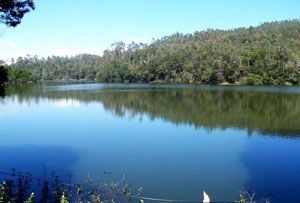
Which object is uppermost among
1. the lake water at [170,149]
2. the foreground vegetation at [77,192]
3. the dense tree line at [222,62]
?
the dense tree line at [222,62]

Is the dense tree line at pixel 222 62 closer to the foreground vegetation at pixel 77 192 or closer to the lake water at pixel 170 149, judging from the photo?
the lake water at pixel 170 149

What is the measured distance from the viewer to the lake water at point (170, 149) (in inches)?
737

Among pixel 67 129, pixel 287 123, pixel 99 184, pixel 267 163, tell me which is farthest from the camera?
pixel 287 123

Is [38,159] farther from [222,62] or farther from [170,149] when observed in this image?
[222,62]

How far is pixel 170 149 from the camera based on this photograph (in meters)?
26.6

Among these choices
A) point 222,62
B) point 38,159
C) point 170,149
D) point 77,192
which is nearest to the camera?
point 77,192

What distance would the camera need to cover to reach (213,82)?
12612cm

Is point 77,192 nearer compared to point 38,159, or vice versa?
point 77,192

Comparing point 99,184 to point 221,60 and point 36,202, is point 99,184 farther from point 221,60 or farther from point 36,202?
point 221,60

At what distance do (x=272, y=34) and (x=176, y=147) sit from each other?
132826mm

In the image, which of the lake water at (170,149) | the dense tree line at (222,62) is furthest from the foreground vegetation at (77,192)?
the dense tree line at (222,62)

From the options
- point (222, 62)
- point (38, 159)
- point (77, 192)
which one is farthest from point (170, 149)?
point (222, 62)

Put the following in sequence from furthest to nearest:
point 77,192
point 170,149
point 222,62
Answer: point 222,62 → point 170,149 → point 77,192

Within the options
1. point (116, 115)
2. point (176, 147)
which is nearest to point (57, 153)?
point (176, 147)
